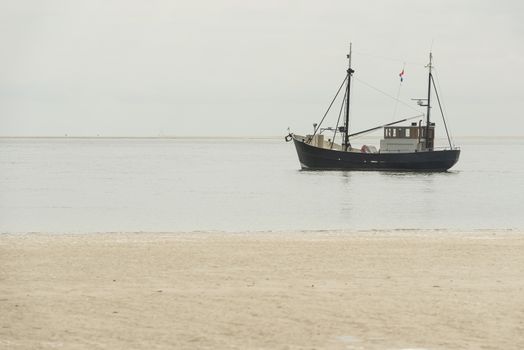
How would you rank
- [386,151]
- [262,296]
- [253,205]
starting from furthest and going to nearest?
[386,151] → [253,205] → [262,296]

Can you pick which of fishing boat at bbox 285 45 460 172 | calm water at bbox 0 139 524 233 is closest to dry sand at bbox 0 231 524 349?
calm water at bbox 0 139 524 233

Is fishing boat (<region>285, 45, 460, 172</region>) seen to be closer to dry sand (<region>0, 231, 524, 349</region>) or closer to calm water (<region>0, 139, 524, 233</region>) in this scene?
calm water (<region>0, 139, 524, 233</region>)

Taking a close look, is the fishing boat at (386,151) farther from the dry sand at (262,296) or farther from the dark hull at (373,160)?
the dry sand at (262,296)

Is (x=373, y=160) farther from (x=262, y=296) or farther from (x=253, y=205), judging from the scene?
(x=262, y=296)

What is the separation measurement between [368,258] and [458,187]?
146ft

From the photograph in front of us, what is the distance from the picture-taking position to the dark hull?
66375mm

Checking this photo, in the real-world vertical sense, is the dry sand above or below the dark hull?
above

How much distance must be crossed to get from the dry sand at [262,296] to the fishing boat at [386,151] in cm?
4840

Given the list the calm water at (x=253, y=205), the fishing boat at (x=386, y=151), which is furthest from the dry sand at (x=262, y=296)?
the fishing boat at (x=386, y=151)

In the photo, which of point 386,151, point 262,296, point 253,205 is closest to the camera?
point 262,296

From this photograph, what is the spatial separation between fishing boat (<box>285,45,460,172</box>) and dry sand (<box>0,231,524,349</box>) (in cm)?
4840

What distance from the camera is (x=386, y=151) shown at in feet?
222

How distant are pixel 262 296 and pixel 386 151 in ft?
191

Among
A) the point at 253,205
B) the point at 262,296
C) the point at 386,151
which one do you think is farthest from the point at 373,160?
the point at 262,296
